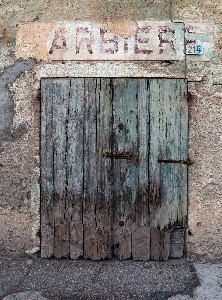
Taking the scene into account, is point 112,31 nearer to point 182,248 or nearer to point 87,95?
point 87,95

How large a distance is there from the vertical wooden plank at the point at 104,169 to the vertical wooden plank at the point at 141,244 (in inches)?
9.0

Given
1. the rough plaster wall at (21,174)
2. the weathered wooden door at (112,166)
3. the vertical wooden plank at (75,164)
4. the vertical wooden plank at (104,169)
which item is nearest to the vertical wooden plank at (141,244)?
the weathered wooden door at (112,166)

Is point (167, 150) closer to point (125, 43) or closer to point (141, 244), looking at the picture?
point (141, 244)

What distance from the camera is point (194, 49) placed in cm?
325

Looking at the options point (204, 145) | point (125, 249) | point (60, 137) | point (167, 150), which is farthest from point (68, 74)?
point (125, 249)

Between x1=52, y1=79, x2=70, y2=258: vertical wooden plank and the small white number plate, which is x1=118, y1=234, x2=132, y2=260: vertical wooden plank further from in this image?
the small white number plate

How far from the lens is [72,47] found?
325 cm

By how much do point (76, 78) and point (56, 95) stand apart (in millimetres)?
240

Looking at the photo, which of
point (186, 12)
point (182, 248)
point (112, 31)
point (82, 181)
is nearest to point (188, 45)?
point (186, 12)

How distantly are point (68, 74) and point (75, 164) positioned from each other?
0.83 m

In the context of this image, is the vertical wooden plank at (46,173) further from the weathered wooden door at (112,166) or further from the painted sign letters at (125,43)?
the painted sign letters at (125,43)

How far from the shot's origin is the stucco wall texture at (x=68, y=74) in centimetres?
325

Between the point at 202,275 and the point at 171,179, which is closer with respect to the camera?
the point at 202,275

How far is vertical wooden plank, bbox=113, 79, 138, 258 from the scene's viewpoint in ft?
10.6
